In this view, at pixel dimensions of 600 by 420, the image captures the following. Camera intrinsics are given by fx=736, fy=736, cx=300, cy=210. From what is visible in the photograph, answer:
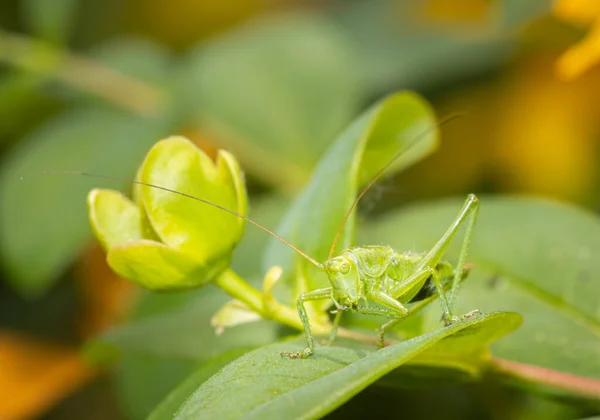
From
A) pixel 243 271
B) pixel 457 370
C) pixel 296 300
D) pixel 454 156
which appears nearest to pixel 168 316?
pixel 243 271

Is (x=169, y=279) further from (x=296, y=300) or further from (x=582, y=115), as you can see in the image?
(x=582, y=115)

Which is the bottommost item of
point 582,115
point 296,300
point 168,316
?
point 168,316

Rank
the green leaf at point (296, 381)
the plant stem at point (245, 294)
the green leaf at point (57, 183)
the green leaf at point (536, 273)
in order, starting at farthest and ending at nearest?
the green leaf at point (57, 183), the green leaf at point (536, 273), the plant stem at point (245, 294), the green leaf at point (296, 381)

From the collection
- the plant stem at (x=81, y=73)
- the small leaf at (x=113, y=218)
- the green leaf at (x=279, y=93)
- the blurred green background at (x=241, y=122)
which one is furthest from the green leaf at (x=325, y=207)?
the plant stem at (x=81, y=73)

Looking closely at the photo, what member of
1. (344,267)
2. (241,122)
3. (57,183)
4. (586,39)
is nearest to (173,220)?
(344,267)

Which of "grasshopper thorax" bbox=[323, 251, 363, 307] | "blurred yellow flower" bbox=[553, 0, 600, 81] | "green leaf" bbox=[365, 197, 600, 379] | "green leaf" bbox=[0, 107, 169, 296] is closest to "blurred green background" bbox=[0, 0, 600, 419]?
"green leaf" bbox=[0, 107, 169, 296]

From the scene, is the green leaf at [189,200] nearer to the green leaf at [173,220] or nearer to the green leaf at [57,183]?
the green leaf at [173,220]

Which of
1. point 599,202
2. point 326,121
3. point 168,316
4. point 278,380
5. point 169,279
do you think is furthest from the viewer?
point 326,121
